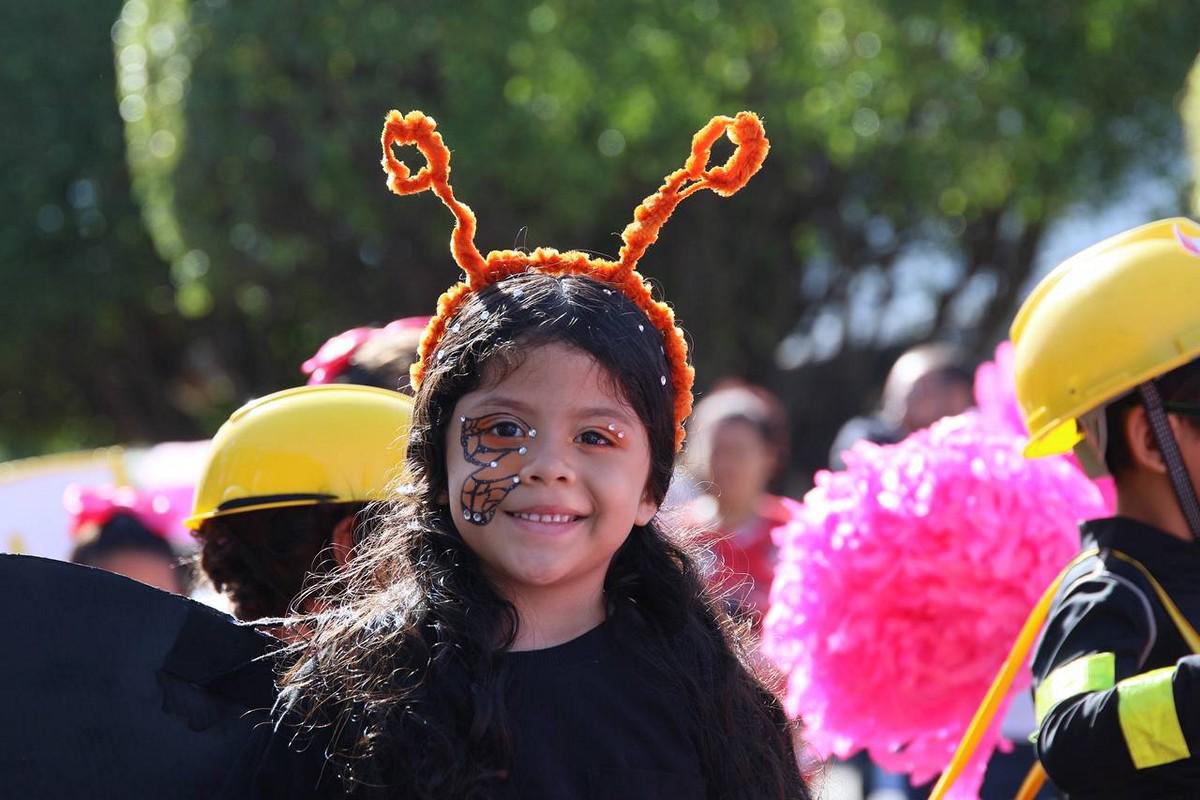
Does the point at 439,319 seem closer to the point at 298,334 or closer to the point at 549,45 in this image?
the point at 549,45

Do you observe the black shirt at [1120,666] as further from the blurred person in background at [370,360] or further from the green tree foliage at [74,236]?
the green tree foliage at [74,236]

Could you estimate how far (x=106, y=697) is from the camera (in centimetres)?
199

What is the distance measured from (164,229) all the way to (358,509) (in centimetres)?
1155

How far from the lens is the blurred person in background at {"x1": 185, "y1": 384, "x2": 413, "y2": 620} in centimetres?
261

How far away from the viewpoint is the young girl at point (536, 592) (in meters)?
1.94

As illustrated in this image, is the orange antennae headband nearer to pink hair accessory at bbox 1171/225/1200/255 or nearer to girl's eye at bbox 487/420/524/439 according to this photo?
girl's eye at bbox 487/420/524/439

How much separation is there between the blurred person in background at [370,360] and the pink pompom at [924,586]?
3.18 ft

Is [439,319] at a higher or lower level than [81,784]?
higher

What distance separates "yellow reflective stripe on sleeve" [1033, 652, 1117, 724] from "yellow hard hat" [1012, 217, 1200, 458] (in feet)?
1.46

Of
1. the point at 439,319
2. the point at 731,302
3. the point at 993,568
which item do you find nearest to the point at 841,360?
the point at 731,302

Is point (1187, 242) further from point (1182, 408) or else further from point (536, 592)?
point (536, 592)

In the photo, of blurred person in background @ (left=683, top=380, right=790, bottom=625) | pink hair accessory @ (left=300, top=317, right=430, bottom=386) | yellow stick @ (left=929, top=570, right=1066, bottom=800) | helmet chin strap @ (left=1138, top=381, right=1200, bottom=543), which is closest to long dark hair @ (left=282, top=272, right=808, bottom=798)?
yellow stick @ (left=929, top=570, right=1066, bottom=800)

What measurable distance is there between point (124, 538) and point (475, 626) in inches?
93.7

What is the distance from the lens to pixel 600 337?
2.04 metres
